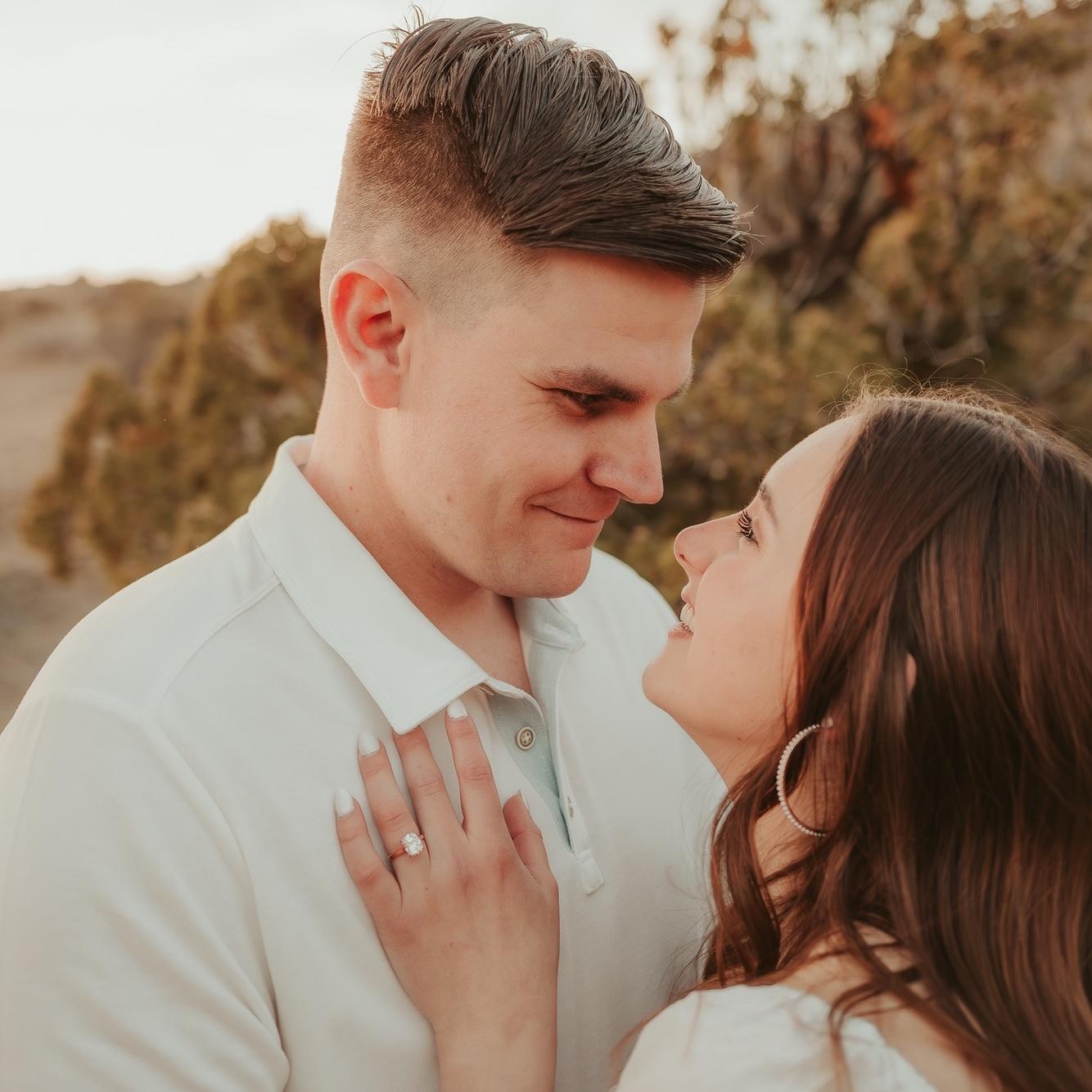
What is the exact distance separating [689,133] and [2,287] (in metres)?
22.7

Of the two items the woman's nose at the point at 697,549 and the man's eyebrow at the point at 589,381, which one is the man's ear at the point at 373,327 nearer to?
the man's eyebrow at the point at 589,381

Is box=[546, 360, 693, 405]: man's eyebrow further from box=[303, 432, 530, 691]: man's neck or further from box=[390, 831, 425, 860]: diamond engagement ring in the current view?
box=[390, 831, 425, 860]: diamond engagement ring

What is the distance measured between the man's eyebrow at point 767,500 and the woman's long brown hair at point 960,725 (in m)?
0.13

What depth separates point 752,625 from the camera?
73.2 inches

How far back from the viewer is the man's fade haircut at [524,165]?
6.07ft

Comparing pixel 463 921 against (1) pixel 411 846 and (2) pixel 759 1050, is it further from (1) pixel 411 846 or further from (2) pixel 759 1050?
(2) pixel 759 1050

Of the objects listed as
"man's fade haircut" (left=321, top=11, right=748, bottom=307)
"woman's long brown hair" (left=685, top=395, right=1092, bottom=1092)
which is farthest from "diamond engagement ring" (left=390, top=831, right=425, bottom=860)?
"man's fade haircut" (left=321, top=11, right=748, bottom=307)

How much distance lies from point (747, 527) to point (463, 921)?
835 millimetres

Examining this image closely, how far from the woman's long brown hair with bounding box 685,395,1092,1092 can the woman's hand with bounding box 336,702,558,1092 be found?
1.04 feet

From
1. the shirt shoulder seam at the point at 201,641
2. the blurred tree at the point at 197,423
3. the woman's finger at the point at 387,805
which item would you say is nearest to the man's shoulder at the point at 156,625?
the shirt shoulder seam at the point at 201,641

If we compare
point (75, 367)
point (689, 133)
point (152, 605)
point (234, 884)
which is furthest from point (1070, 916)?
point (75, 367)

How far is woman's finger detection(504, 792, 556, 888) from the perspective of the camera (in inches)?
70.4

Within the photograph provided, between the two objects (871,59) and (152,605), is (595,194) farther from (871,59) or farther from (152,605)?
(871,59)

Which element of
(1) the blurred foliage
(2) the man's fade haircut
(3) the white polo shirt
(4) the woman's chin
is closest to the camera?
(3) the white polo shirt
